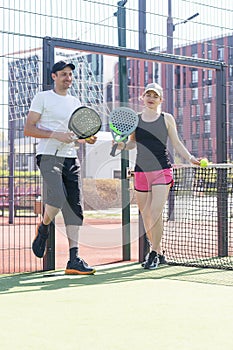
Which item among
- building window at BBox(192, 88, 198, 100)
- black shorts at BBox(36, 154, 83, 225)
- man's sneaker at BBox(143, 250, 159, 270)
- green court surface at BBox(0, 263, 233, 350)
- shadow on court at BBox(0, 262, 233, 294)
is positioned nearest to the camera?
green court surface at BBox(0, 263, 233, 350)

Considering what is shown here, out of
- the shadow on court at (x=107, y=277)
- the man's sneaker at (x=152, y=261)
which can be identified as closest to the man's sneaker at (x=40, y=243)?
the shadow on court at (x=107, y=277)

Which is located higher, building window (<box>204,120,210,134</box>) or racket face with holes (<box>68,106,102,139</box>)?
building window (<box>204,120,210,134</box>)

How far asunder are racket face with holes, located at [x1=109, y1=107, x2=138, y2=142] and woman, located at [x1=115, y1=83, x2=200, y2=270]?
0.20 meters

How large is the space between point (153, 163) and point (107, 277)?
3.87ft

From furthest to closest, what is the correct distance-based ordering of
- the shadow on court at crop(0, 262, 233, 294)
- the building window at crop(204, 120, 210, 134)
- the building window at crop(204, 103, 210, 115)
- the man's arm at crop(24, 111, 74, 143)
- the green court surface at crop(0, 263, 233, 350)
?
the building window at crop(204, 120, 210, 134), the building window at crop(204, 103, 210, 115), the man's arm at crop(24, 111, 74, 143), the shadow on court at crop(0, 262, 233, 294), the green court surface at crop(0, 263, 233, 350)

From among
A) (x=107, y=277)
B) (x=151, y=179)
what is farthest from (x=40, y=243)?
(x=151, y=179)

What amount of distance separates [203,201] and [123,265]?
1.91 m

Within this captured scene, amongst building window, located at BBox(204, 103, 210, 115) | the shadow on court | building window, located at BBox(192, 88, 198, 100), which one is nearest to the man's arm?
the shadow on court

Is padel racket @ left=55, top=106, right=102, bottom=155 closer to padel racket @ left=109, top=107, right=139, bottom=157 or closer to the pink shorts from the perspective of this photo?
padel racket @ left=109, top=107, right=139, bottom=157

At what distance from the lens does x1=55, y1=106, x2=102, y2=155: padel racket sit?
17.9 ft

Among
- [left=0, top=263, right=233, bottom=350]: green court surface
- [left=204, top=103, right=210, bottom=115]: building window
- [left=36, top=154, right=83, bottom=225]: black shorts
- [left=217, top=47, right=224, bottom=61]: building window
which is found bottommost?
[left=0, top=263, right=233, bottom=350]: green court surface

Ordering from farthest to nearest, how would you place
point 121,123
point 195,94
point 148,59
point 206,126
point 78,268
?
point 195,94
point 206,126
point 148,59
point 121,123
point 78,268

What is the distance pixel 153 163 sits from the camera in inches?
240

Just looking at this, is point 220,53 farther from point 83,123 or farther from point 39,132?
point 39,132
